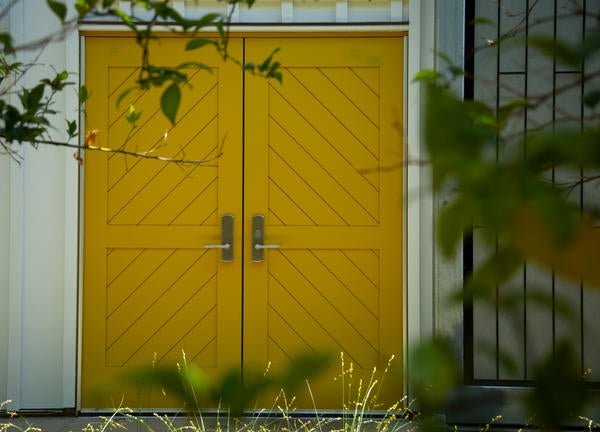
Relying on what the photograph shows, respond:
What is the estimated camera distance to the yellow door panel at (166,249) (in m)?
6.18

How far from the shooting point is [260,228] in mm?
6191

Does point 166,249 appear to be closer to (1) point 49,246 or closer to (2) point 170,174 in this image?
(2) point 170,174

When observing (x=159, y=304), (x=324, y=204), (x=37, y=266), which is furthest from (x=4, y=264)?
(x=324, y=204)

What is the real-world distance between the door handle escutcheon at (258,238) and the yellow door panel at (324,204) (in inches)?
1.9

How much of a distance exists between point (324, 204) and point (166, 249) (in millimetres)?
1079

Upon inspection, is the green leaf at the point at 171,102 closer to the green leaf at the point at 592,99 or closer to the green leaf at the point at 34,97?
the green leaf at the point at 592,99

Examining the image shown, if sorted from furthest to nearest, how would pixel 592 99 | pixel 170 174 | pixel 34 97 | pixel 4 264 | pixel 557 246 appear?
pixel 170 174
pixel 4 264
pixel 34 97
pixel 592 99
pixel 557 246

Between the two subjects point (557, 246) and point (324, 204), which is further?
point (324, 204)

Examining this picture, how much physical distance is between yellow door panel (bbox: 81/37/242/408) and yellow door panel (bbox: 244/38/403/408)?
139mm

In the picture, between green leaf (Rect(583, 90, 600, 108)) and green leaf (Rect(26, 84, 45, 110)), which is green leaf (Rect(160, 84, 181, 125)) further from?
green leaf (Rect(26, 84, 45, 110))

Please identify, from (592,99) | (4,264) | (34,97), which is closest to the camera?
(592,99)

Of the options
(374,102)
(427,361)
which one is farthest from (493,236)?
(374,102)

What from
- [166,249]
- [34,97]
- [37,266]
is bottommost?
[37,266]

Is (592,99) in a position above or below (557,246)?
above
